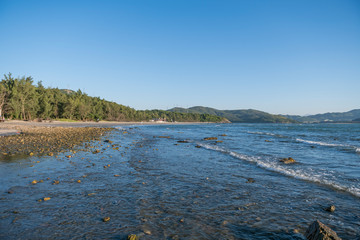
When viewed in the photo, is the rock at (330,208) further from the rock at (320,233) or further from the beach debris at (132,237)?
the beach debris at (132,237)

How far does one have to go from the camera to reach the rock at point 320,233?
15.3 feet

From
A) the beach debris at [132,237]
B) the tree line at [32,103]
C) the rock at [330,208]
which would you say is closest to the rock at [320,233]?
the rock at [330,208]

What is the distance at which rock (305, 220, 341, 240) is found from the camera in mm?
4672

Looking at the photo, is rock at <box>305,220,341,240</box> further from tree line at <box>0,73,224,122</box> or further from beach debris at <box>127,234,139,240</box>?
tree line at <box>0,73,224,122</box>

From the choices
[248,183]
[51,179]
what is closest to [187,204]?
[248,183]

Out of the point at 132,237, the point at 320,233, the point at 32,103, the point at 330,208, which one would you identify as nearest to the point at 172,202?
the point at 132,237

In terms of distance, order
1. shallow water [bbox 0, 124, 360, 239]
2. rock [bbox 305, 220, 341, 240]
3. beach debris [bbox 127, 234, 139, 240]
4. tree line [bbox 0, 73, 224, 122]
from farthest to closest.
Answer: tree line [bbox 0, 73, 224, 122], shallow water [bbox 0, 124, 360, 239], beach debris [bbox 127, 234, 139, 240], rock [bbox 305, 220, 341, 240]

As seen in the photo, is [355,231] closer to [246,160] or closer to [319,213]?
[319,213]

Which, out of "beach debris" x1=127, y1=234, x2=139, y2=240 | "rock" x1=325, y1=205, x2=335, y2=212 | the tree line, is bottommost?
"rock" x1=325, y1=205, x2=335, y2=212

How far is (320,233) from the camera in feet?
16.1

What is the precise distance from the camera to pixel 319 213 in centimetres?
716

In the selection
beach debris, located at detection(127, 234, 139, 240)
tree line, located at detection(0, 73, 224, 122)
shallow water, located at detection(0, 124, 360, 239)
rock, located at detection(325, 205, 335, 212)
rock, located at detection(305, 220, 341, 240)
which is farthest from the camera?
tree line, located at detection(0, 73, 224, 122)

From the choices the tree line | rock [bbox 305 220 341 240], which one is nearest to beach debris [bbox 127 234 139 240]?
rock [bbox 305 220 341 240]

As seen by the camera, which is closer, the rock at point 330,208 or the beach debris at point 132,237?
the beach debris at point 132,237
